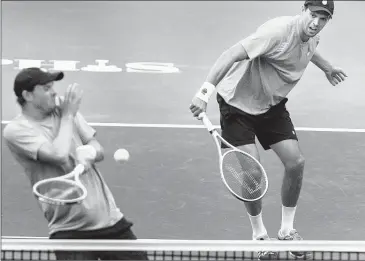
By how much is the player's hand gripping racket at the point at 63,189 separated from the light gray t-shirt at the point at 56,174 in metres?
0.07

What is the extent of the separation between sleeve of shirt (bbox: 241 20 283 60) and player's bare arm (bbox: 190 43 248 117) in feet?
0.16

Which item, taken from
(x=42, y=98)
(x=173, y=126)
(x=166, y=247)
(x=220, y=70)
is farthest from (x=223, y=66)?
(x=173, y=126)

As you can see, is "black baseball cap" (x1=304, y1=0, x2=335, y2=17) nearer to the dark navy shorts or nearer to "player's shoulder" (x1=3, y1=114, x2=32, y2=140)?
the dark navy shorts

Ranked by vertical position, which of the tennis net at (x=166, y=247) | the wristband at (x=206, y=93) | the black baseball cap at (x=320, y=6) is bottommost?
the tennis net at (x=166, y=247)

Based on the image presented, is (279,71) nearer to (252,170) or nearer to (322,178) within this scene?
(252,170)

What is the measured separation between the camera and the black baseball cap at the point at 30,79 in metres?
6.82

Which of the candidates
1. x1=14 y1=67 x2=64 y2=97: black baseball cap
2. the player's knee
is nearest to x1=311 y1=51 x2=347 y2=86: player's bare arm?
the player's knee

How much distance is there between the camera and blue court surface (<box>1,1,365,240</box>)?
9.27 metres

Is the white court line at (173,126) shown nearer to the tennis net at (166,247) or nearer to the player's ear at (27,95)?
the tennis net at (166,247)

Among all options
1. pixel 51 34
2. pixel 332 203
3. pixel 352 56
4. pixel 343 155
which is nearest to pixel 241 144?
pixel 332 203

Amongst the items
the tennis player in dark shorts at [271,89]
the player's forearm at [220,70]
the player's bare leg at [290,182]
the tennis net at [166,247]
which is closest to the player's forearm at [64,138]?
the tennis net at [166,247]

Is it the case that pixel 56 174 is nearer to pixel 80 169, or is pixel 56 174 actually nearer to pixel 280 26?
pixel 80 169

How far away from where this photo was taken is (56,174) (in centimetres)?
682

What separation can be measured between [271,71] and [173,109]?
10.9 ft
